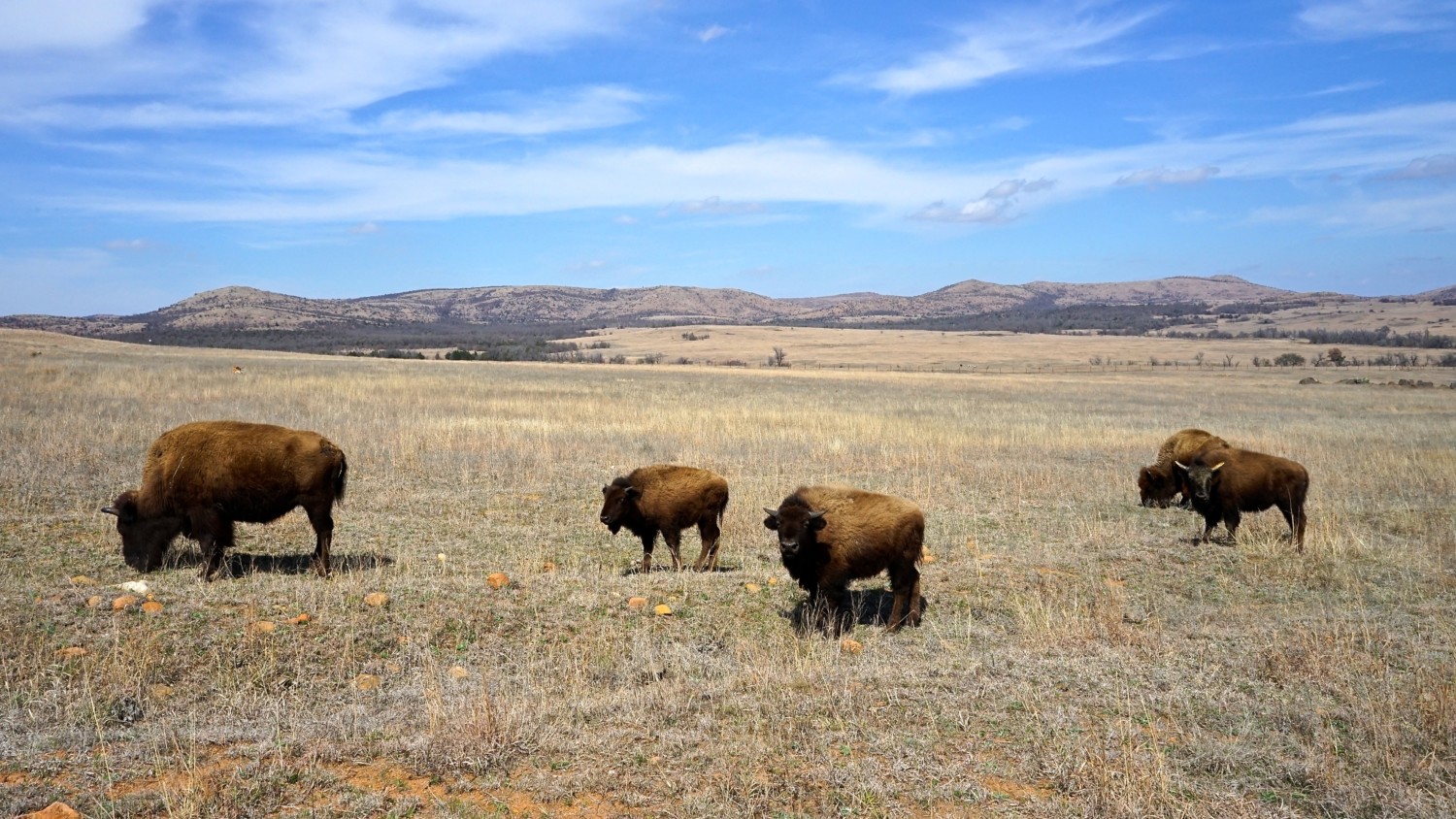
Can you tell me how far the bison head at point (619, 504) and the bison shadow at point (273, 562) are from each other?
110 inches

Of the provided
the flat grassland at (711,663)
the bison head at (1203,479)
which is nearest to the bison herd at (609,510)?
the flat grassland at (711,663)

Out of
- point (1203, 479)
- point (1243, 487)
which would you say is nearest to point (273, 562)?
Result: point (1203, 479)

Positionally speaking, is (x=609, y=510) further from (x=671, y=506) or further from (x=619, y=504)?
(x=671, y=506)

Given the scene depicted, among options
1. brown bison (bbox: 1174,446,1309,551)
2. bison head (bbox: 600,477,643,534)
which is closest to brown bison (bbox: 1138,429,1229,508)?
brown bison (bbox: 1174,446,1309,551)

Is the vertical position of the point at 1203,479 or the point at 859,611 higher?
the point at 1203,479

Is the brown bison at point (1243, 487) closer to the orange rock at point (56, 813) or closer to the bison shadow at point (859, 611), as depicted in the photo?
the bison shadow at point (859, 611)

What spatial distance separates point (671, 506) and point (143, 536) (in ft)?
20.6

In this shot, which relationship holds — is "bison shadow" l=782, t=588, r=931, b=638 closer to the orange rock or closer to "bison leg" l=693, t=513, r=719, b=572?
"bison leg" l=693, t=513, r=719, b=572

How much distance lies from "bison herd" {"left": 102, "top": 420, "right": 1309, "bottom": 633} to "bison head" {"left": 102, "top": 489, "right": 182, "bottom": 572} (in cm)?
1

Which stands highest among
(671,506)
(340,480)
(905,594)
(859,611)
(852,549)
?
(340,480)

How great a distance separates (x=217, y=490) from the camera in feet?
34.3

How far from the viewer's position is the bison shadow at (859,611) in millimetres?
9562

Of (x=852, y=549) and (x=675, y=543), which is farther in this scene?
(x=675, y=543)

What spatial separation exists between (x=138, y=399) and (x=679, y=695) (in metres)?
26.7
